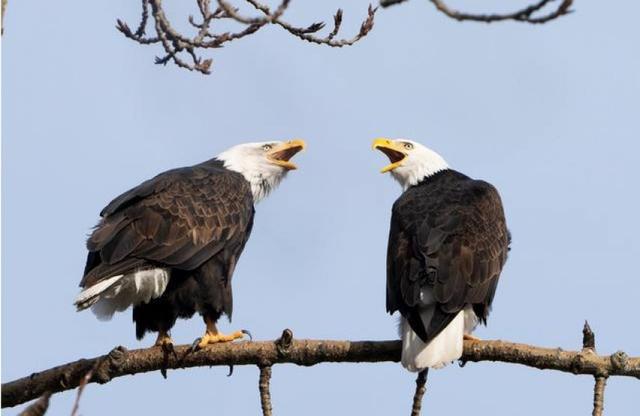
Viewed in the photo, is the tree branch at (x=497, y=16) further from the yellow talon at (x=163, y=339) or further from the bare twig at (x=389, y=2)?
the yellow talon at (x=163, y=339)

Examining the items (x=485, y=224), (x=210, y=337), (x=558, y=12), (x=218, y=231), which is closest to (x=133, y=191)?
(x=218, y=231)

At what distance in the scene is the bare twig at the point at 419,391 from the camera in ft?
17.3

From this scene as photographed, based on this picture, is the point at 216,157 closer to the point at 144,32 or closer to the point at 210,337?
the point at 210,337

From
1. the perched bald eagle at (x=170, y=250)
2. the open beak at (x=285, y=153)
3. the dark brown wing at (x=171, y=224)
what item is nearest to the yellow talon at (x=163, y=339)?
the perched bald eagle at (x=170, y=250)

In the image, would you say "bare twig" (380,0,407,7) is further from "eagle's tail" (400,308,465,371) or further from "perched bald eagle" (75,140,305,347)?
"perched bald eagle" (75,140,305,347)

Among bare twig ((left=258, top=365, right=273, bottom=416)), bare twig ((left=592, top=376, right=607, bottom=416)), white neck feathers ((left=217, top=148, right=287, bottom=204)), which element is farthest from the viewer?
white neck feathers ((left=217, top=148, right=287, bottom=204))

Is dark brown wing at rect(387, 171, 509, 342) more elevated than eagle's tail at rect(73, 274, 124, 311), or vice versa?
dark brown wing at rect(387, 171, 509, 342)

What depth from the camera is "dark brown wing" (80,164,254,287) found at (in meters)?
6.46

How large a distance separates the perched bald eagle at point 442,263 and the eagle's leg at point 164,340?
48.7 inches

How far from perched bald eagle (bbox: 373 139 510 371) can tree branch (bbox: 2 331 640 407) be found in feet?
0.48

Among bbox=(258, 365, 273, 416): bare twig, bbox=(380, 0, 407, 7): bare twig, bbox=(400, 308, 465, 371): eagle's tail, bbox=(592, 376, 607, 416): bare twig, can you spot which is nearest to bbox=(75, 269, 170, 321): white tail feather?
bbox=(258, 365, 273, 416): bare twig

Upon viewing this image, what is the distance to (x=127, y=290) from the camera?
6523 millimetres

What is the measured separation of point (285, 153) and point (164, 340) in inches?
76.4

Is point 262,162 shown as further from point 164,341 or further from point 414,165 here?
point 164,341
